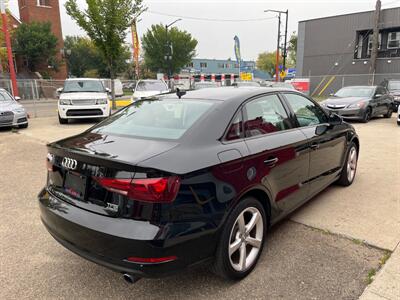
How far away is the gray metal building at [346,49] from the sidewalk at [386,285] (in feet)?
92.1

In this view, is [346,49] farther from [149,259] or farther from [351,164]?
[149,259]

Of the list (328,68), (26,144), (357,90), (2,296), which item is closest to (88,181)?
(2,296)

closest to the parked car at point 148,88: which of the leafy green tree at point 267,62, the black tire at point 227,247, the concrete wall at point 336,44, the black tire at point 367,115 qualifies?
the black tire at point 367,115

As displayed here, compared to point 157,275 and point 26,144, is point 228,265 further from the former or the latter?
point 26,144

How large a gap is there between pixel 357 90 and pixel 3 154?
13.1 metres

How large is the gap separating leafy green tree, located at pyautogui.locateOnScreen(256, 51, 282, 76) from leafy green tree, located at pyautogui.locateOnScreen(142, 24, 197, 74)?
29.2 m

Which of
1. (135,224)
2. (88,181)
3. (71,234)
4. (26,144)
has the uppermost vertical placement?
(88,181)

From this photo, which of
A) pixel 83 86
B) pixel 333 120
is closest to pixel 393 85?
pixel 83 86

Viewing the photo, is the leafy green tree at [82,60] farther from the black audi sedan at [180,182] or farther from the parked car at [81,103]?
the black audi sedan at [180,182]

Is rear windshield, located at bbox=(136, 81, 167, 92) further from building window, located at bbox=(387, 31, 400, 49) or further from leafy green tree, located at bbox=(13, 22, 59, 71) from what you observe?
leafy green tree, located at bbox=(13, 22, 59, 71)

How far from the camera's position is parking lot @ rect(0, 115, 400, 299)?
267cm

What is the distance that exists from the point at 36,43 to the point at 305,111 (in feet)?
128

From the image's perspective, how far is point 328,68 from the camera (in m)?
32.6

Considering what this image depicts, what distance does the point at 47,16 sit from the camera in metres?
39.1
